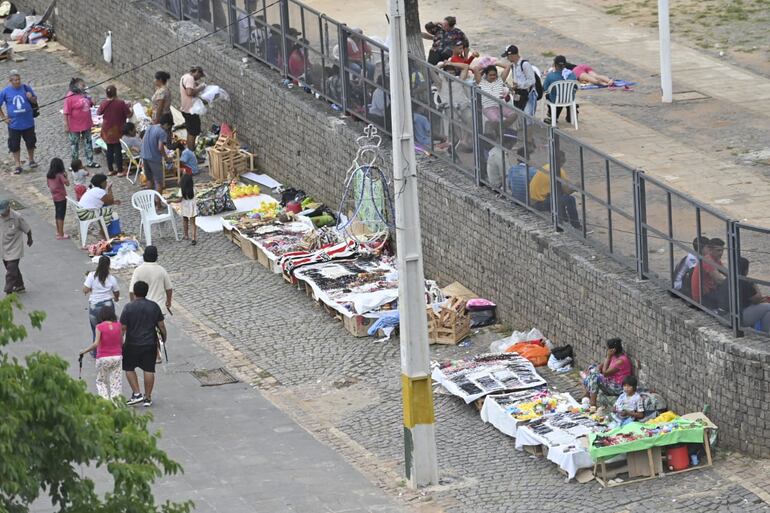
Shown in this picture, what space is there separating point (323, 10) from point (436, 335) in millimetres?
12566

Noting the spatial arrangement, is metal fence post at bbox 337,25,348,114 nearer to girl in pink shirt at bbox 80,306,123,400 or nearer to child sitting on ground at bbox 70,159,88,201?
child sitting on ground at bbox 70,159,88,201

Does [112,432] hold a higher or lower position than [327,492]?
higher

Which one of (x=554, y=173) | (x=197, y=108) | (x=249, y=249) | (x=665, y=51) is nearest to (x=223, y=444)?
(x=554, y=173)

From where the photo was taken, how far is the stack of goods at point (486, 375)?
1820 centimetres

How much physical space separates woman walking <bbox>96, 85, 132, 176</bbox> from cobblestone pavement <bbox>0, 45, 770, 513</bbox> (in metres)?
0.80

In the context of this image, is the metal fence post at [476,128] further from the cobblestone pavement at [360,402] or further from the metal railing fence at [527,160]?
the cobblestone pavement at [360,402]

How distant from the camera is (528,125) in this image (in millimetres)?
20109

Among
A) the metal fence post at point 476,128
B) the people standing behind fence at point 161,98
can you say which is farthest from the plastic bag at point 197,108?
the metal fence post at point 476,128

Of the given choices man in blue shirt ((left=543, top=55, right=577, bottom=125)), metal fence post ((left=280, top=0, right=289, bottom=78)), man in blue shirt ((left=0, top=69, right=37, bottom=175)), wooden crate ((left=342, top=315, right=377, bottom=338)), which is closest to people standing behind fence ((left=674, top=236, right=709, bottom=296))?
wooden crate ((left=342, top=315, right=377, bottom=338))

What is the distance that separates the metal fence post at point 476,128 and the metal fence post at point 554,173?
149 centimetres

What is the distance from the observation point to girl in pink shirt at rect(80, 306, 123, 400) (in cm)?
1814

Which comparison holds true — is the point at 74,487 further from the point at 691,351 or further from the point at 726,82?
the point at 726,82

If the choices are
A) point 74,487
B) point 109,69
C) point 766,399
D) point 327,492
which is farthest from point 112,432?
point 109,69

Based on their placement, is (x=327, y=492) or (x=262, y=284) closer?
(x=327, y=492)
